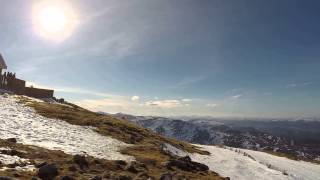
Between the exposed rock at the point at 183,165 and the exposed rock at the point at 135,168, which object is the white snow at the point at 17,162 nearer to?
the exposed rock at the point at 135,168

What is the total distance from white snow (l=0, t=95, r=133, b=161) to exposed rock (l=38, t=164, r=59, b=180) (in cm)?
1023

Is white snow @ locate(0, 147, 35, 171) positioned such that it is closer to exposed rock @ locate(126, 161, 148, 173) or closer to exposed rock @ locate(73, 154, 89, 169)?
exposed rock @ locate(73, 154, 89, 169)

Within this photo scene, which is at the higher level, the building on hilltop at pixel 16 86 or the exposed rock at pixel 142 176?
the building on hilltop at pixel 16 86

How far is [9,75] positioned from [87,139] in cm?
5008

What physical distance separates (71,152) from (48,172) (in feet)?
36.5

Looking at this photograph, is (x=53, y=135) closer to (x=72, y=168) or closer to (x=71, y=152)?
(x=71, y=152)

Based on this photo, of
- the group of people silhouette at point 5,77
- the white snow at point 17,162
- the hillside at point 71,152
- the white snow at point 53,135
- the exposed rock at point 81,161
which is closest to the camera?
the white snow at point 17,162

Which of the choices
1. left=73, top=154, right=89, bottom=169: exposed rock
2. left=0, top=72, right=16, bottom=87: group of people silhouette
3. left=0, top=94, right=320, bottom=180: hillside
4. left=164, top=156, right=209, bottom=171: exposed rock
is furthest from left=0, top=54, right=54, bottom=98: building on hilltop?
left=73, top=154, right=89, bottom=169: exposed rock

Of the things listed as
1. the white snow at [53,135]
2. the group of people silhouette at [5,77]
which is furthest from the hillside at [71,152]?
the group of people silhouette at [5,77]

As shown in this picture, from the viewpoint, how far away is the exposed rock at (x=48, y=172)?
89.3 ft

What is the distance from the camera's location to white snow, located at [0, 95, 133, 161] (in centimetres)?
4066

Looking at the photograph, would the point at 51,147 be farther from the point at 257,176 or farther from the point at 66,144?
the point at 257,176

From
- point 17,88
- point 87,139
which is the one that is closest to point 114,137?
point 87,139

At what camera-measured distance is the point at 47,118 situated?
5916 cm
